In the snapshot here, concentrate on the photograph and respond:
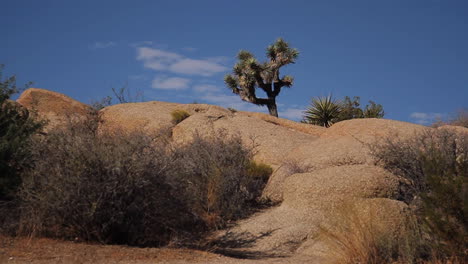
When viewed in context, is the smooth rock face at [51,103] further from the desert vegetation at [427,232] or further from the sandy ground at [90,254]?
the desert vegetation at [427,232]

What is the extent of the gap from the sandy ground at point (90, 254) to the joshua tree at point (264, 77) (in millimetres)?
27251

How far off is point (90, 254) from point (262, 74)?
1144 inches

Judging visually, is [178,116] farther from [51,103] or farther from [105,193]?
[105,193]

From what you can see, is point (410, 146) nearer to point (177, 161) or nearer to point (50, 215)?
point (177, 161)

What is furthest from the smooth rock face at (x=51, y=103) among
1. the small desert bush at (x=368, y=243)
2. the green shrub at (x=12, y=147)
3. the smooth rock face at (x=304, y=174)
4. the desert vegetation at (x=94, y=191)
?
the small desert bush at (x=368, y=243)

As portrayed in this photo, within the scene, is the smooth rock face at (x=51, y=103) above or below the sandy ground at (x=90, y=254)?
above

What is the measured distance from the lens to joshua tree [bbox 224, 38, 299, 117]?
3525 centimetres

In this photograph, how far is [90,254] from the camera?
766 cm

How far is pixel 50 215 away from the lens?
846 centimetres

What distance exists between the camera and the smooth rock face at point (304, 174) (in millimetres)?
9898

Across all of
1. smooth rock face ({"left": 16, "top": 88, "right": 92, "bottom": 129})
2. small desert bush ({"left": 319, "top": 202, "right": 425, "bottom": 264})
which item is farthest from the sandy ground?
smooth rock face ({"left": 16, "top": 88, "right": 92, "bottom": 129})

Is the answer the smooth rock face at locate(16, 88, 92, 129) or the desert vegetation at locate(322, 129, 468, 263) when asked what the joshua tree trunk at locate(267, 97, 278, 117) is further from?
the desert vegetation at locate(322, 129, 468, 263)

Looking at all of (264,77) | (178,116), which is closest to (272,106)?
(264,77)

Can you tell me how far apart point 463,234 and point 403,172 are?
523cm
